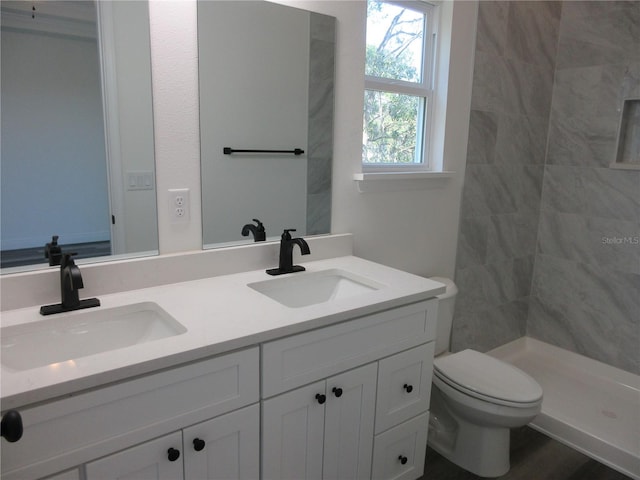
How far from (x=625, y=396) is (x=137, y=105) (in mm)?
2930

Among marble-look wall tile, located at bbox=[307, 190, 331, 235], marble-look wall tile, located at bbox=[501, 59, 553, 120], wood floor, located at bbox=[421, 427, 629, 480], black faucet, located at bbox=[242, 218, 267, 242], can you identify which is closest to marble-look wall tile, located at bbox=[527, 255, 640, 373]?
wood floor, located at bbox=[421, 427, 629, 480]

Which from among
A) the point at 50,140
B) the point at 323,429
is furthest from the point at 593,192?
the point at 50,140

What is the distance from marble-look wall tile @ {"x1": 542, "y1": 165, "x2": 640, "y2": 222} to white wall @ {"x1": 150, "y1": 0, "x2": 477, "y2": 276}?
850mm

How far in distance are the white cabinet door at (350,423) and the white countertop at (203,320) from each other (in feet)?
0.76

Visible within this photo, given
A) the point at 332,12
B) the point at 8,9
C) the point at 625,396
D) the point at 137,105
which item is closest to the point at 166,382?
the point at 137,105

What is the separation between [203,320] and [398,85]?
1.53 meters

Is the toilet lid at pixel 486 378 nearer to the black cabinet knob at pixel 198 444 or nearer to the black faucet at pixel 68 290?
the black cabinet knob at pixel 198 444

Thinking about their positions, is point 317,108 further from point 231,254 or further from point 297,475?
point 297,475

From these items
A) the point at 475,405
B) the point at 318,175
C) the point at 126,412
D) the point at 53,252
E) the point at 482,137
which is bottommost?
the point at 475,405

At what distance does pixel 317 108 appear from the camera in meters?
1.89

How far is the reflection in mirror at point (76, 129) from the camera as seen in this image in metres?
1.27

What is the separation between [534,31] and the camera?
8.67 feet

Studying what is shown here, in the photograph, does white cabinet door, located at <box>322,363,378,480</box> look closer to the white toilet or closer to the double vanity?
the double vanity

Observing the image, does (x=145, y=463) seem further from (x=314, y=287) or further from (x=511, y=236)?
(x=511, y=236)
